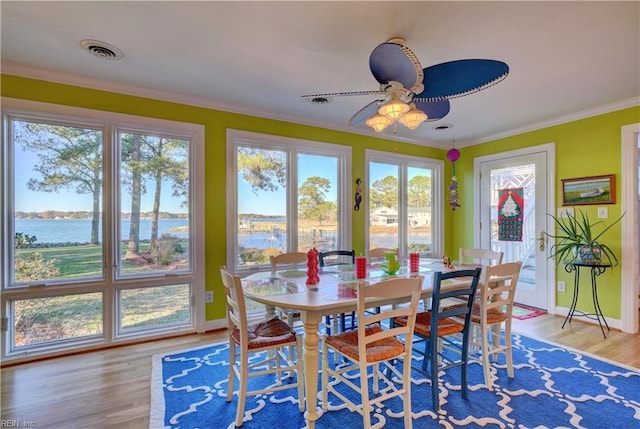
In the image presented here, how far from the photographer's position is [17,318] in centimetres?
262

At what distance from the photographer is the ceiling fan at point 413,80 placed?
1642mm

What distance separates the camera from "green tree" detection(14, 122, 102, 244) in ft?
8.72

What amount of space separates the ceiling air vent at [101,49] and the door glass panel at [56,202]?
83 centimetres

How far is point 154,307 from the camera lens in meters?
3.13

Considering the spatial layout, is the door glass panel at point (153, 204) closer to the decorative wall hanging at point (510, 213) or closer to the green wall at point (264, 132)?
the green wall at point (264, 132)

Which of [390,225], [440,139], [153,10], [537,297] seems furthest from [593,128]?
[153,10]

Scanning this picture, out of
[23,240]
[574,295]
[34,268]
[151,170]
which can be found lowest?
[574,295]

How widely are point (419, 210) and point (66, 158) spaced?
14.4 ft

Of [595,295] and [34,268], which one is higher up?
[34,268]

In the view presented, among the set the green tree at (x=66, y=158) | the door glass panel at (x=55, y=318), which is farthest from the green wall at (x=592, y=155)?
the door glass panel at (x=55, y=318)

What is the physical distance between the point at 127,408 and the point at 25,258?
5.43ft

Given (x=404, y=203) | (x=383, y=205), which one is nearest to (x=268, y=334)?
(x=383, y=205)

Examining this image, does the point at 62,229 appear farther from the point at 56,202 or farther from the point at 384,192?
the point at 384,192

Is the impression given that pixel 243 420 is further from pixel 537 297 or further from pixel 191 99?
pixel 537 297
